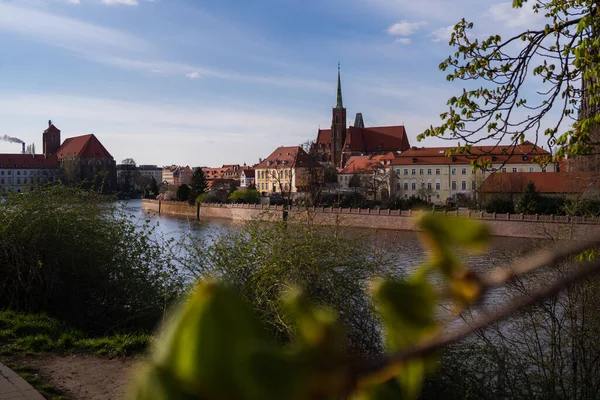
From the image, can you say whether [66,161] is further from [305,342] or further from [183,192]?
[305,342]

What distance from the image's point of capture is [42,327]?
29.4 feet

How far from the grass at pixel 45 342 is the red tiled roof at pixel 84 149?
300ft

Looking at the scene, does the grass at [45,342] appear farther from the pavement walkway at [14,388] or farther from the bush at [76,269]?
the bush at [76,269]

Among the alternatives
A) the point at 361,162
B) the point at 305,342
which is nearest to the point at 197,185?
the point at 361,162

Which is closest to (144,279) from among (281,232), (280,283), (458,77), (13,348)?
(13,348)

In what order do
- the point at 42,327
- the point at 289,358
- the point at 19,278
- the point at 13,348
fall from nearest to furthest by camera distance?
the point at 289,358 → the point at 13,348 → the point at 42,327 → the point at 19,278

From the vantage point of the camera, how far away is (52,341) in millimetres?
8414

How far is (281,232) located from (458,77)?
3522 mm

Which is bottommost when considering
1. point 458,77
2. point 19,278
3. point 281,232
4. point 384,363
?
point 19,278

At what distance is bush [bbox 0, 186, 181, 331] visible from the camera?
399 inches

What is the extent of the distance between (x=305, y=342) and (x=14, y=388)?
709 centimetres

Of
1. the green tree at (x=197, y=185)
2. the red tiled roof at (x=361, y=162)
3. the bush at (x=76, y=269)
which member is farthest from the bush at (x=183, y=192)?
the bush at (x=76, y=269)

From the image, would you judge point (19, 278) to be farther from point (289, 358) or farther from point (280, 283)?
point (289, 358)

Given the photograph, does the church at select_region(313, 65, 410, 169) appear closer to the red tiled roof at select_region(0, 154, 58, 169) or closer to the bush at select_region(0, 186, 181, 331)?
the red tiled roof at select_region(0, 154, 58, 169)
